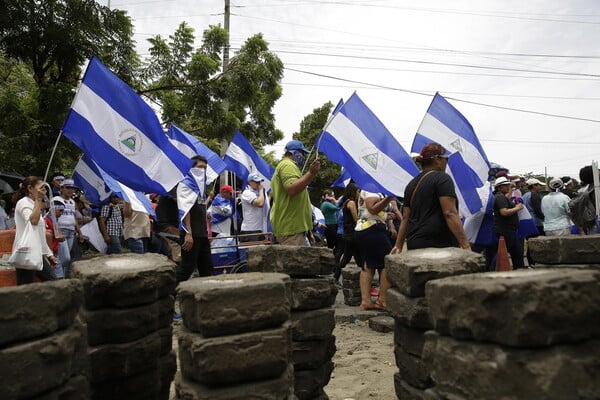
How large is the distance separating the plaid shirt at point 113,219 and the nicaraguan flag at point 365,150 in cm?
406

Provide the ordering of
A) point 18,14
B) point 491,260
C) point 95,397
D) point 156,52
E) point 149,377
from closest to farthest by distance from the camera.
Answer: point 95,397 → point 149,377 → point 491,260 → point 18,14 → point 156,52

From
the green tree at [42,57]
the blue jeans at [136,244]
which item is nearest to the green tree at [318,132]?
the green tree at [42,57]

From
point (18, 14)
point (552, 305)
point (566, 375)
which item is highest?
point (18, 14)

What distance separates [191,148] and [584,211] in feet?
21.0

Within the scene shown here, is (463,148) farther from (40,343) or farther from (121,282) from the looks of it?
(40,343)

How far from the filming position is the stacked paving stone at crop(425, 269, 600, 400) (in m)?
1.66

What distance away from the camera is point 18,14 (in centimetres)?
957

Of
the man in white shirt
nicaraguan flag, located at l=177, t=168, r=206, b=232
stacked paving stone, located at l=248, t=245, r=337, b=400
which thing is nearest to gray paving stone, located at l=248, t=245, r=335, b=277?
stacked paving stone, located at l=248, t=245, r=337, b=400

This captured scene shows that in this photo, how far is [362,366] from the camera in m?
4.36

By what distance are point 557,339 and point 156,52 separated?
48.9 ft

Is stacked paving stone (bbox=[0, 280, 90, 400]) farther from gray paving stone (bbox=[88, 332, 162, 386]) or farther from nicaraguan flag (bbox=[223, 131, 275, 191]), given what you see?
nicaraguan flag (bbox=[223, 131, 275, 191])

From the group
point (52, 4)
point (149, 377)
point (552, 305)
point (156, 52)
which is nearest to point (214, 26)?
point (156, 52)

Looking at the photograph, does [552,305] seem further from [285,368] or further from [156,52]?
[156,52]

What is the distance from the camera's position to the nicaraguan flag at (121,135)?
525 cm
